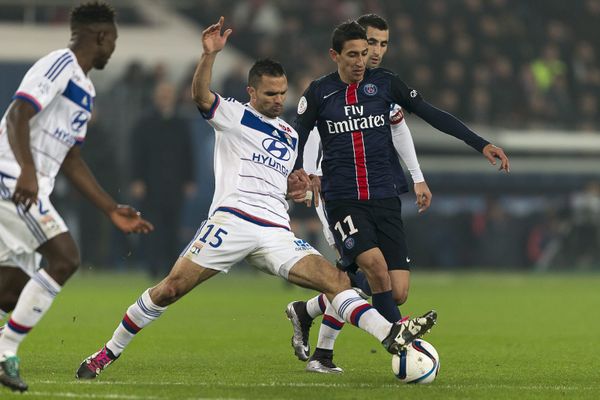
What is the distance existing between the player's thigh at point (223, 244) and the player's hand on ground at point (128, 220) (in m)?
0.94

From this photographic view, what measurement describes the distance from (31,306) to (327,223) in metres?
3.00

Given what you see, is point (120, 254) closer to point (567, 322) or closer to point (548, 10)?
point (567, 322)

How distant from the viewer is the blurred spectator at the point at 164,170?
18.8 m

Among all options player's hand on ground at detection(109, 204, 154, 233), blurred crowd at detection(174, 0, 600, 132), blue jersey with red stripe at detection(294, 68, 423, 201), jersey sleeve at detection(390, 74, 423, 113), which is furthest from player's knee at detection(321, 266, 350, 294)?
blurred crowd at detection(174, 0, 600, 132)

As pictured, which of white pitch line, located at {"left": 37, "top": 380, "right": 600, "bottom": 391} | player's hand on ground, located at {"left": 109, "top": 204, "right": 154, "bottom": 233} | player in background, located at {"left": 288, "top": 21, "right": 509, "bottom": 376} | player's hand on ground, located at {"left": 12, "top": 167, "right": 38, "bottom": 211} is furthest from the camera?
player in background, located at {"left": 288, "top": 21, "right": 509, "bottom": 376}

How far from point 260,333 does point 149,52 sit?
13690 mm

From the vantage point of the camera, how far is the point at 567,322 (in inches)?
530

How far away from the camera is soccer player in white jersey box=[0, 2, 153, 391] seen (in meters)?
7.00

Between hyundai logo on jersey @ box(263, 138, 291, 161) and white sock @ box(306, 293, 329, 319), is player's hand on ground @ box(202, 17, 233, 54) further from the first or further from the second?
white sock @ box(306, 293, 329, 319)

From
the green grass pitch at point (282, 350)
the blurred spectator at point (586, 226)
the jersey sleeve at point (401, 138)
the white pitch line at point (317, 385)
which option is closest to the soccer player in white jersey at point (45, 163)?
the green grass pitch at point (282, 350)

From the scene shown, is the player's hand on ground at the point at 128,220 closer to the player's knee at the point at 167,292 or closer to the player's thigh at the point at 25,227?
the player's thigh at the point at 25,227

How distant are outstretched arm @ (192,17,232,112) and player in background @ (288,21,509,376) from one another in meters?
1.02

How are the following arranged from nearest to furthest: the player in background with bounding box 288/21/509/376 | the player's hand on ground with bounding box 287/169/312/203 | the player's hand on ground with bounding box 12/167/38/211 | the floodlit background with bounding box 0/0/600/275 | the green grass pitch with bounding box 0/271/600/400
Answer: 1. the player's hand on ground with bounding box 12/167/38/211
2. the green grass pitch with bounding box 0/271/600/400
3. the player's hand on ground with bounding box 287/169/312/203
4. the player in background with bounding box 288/21/509/376
5. the floodlit background with bounding box 0/0/600/275

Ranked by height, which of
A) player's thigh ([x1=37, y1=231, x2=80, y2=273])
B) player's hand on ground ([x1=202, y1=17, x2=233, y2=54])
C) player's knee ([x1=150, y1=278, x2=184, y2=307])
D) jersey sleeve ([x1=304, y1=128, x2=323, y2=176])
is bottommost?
player's knee ([x1=150, y1=278, x2=184, y2=307])
